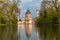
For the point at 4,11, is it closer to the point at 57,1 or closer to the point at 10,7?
the point at 10,7

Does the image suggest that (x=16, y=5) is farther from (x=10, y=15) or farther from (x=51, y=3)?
(x=51, y=3)

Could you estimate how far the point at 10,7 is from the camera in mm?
58094

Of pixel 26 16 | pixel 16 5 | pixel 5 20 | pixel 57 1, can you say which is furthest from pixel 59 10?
pixel 26 16

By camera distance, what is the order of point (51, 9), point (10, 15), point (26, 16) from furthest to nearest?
point (26, 16), point (51, 9), point (10, 15)

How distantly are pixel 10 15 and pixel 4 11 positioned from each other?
3055 millimetres

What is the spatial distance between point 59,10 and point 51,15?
4809 mm

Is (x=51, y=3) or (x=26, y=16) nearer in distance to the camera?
(x=51, y=3)

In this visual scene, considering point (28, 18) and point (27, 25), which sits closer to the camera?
point (27, 25)

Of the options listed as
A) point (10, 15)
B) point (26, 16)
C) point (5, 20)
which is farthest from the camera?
point (26, 16)

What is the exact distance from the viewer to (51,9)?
2576 inches

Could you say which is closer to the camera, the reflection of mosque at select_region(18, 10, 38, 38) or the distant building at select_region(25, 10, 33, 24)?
the reflection of mosque at select_region(18, 10, 38, 38)

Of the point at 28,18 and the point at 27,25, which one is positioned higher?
the point at 28,18

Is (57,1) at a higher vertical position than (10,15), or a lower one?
higher

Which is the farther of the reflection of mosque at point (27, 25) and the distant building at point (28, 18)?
the distant building at point (28, 18)
